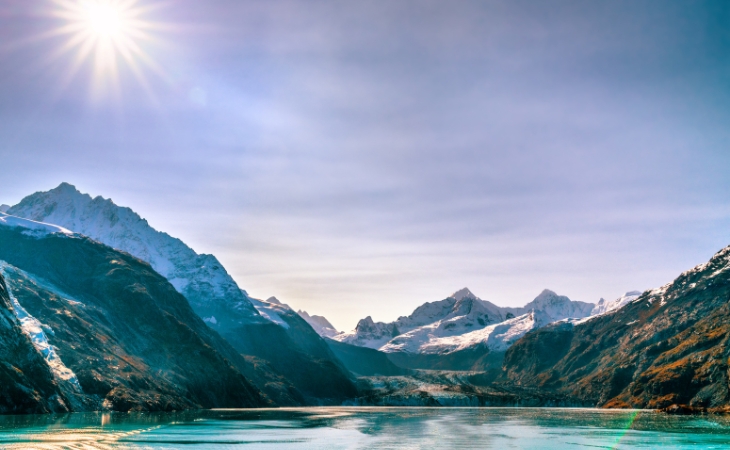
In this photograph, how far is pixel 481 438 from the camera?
136750 mm

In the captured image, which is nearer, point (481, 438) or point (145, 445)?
point (145, 445)

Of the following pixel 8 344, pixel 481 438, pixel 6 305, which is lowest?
pixel 481 438

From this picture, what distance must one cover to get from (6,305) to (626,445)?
185653 millimetres

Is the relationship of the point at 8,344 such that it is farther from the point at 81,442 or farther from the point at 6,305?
the point at 81,442

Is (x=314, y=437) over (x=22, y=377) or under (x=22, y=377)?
under

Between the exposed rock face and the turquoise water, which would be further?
the exposed rock face

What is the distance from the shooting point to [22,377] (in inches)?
6826

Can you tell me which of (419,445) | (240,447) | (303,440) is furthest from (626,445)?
(240,447)

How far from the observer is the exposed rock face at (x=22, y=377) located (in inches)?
6491

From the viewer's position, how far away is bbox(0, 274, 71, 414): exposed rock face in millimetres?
164875

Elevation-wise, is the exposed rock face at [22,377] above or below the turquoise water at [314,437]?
above

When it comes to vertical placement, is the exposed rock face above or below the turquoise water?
above

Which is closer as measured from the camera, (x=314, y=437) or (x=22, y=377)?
(x=314, y=437)

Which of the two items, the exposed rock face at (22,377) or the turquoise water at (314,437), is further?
the exposed rock face at (22,377)
